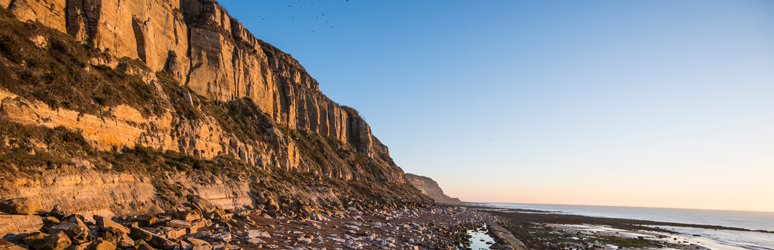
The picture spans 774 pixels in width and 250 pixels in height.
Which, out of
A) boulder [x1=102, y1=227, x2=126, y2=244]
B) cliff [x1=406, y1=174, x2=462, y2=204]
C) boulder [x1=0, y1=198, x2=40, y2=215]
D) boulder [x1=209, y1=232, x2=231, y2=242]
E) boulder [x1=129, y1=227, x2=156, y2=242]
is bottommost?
cliff [x1=406, y1=174, x2=462, y2=204]

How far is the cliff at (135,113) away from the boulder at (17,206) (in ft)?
2.75

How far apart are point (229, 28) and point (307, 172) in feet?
68.1

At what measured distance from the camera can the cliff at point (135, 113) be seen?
1159 centimetres

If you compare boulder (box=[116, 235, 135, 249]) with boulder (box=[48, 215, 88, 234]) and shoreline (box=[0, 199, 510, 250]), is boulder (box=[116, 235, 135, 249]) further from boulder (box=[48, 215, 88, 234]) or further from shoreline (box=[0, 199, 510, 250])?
boulder (box=[48, 215, 88, 234])

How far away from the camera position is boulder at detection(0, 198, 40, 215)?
325 inches

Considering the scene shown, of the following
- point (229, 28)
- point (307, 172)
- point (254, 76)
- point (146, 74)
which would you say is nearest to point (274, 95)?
point (254, 76)

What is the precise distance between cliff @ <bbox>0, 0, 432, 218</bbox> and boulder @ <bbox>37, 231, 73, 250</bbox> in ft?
11.2

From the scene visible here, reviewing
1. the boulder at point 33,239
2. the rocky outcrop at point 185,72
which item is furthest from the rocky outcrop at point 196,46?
the boulder at point 33,239

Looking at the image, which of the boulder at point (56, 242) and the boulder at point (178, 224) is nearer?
the boulder at point (56, 242)

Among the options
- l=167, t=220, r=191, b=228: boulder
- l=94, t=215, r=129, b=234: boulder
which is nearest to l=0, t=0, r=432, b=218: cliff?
l=167, t=220, r=191, b=228: boulder

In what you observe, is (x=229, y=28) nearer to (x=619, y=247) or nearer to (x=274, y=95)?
(x=274, y=95)

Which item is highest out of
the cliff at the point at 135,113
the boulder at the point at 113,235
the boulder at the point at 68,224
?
the cliff at the point at 135,113

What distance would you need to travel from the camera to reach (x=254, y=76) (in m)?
42.1

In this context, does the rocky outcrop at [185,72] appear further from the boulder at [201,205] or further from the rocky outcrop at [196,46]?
the boulder at [201,205]
